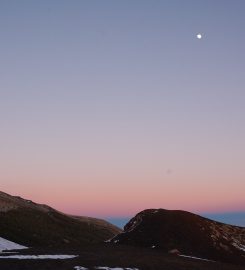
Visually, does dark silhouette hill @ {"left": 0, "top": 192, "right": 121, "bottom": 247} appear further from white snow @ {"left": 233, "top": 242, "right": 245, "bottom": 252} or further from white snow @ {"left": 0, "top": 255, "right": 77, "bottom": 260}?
white snow @ {"left": 0, "top": 255, "right": 77, "bottom": 260}

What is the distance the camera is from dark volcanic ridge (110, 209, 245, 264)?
62.8 m

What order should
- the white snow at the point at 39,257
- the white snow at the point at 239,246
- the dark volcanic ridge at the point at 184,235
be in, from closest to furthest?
the white snow at the point at 39,257 → the dark volcanic ridge at the point at 184,235 → the white snow at the point at 239,246

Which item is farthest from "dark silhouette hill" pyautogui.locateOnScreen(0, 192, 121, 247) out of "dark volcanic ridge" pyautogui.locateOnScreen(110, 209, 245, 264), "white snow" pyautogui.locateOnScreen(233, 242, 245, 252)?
"white snow" pyautogui.locateOnScreen(233, 242, 245, 252)

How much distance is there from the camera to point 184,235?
67.1 metres

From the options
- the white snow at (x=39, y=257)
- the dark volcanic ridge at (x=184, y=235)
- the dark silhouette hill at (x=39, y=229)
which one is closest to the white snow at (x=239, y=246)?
the dark volcanic ridge at (x=184, y=235)

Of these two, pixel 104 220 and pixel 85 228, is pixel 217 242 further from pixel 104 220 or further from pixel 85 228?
pixel 104 220

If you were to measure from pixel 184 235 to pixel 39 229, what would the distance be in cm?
3606

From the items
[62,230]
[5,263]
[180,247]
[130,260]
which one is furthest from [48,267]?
[62,230]

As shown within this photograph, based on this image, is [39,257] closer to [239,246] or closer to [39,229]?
[239,246]

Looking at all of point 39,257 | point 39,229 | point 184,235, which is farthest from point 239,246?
point 39,229

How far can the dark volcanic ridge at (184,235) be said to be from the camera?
6275cm

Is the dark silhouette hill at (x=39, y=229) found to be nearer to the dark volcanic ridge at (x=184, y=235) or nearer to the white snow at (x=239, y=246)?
the dark volcanic ridge at (x=184, y=235)

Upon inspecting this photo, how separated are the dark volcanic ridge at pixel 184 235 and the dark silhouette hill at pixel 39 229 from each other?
33.0ft

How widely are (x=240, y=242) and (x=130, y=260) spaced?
3087 cm
